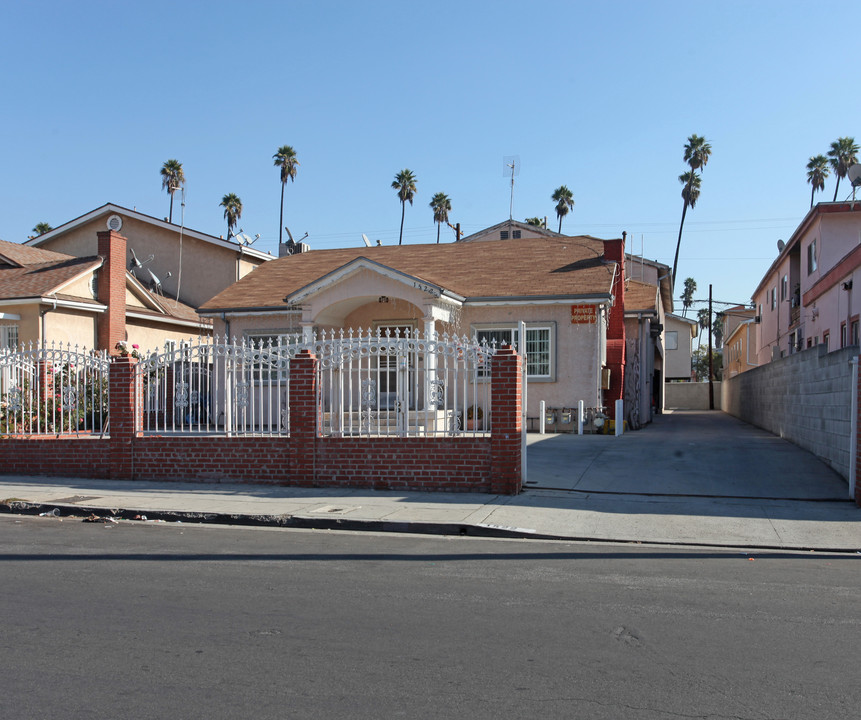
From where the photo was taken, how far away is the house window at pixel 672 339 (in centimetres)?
5366

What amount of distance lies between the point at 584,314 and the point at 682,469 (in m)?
7.65

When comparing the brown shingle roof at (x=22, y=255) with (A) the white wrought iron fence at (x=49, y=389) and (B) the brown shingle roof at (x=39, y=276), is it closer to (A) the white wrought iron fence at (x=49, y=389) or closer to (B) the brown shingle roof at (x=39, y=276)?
(B) the brown shingle roof at (x=39, y=276)

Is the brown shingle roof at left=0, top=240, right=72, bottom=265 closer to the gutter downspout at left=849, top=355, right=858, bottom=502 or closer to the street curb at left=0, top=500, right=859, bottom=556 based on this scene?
the street curb at left=0, top=500, right=859, bottom=556

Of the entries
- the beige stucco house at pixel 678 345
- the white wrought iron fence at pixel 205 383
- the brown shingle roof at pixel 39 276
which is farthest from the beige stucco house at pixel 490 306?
the beige stucco house at pixel 678 345

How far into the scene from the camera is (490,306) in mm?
21469

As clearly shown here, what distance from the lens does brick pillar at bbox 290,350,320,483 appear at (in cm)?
1212

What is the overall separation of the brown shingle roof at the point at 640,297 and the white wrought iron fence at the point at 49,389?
1727cm

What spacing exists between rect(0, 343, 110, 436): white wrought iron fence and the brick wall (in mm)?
487

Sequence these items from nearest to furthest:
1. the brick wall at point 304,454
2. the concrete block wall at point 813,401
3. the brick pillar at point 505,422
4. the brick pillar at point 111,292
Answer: the brick pillar at point 505,422 → the brick wall at point 304,454 → the concrete block wall at point 813,401 → the brick pillar at point 111,292

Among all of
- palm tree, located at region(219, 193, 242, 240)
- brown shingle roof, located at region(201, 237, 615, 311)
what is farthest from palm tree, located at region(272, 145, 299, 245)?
brown shingle roof, located at region(201, 237, 615, 311)

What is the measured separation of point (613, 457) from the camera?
50.5 ft

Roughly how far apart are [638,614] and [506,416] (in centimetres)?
550

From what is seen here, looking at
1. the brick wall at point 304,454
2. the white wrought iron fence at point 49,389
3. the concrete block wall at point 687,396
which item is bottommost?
the concrete block wall at point 687,396

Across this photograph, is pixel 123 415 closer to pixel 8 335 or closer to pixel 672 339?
pixel 8 335
